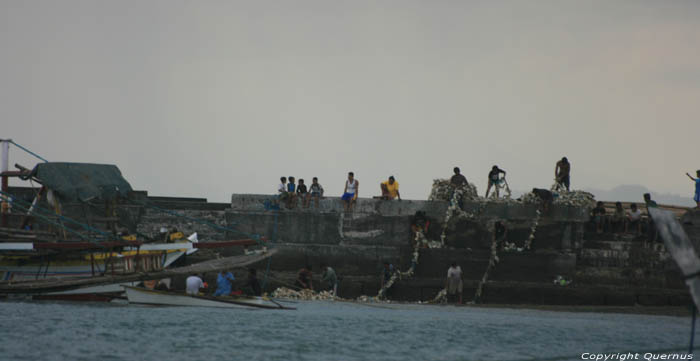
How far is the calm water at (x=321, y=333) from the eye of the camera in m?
18.8

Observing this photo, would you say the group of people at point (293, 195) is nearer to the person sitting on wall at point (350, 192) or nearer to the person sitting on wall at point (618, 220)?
the person sitting on wall at point (350, 192)

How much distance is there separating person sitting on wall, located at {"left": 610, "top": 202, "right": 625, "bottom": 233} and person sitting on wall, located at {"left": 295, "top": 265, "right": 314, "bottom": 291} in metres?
9.03

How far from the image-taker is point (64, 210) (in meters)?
29.5

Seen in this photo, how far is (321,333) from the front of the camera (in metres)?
21.6

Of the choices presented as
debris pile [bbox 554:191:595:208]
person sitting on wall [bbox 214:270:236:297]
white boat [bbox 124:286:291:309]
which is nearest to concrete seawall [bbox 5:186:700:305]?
debris pile [bbox 554:191:595:208]

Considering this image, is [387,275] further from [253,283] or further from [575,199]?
[575,199]

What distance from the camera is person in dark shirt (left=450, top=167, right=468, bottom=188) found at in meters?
28.5

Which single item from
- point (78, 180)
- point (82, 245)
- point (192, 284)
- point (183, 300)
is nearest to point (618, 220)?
point (192, 284)

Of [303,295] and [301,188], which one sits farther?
[301,188]

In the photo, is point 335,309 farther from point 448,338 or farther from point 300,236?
point 448,338

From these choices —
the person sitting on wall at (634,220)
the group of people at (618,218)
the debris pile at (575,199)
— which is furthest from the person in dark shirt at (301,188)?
the person sitting on wall at (634,220)

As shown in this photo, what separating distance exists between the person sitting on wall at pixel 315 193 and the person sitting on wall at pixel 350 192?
2.78 feet

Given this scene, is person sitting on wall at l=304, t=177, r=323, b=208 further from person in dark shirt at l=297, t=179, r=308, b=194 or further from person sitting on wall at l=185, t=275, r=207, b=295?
person sitting on wall at l=185, t=275, r=207, b=295

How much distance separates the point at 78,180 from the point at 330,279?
7740 mm
